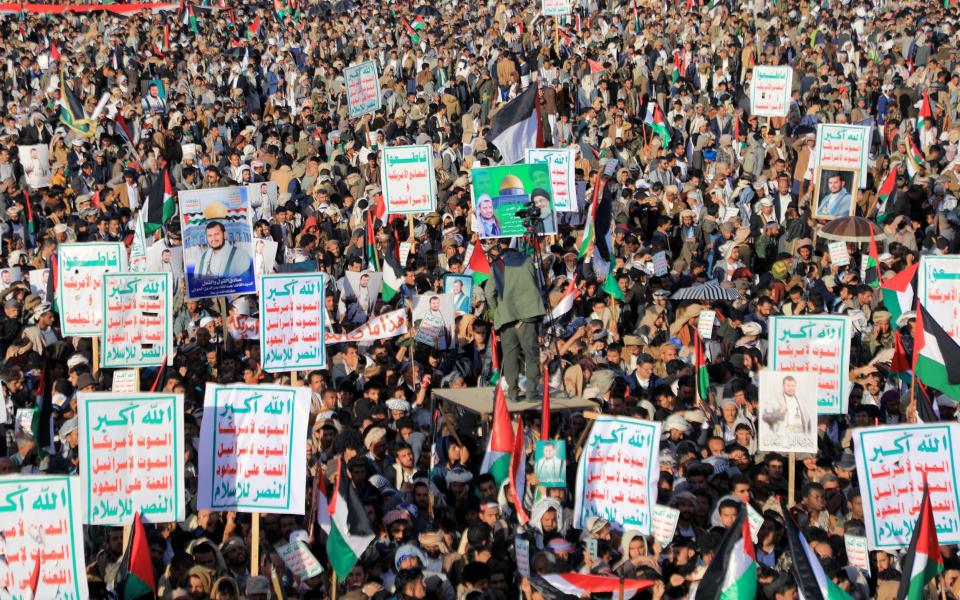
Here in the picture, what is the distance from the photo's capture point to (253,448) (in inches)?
383

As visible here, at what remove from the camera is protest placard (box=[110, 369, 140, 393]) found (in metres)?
12.7

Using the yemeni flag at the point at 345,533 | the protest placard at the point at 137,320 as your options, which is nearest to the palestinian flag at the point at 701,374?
the yemeni flag at the point at 345,533

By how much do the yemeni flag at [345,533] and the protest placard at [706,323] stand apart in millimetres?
4850

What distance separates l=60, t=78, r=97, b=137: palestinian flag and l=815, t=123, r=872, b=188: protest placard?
10.6 meters

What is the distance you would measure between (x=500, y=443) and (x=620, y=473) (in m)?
0.91

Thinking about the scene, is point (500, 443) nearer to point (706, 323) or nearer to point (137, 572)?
point (137, 572)

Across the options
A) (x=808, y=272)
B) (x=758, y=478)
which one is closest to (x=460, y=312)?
(x=808, y=272)

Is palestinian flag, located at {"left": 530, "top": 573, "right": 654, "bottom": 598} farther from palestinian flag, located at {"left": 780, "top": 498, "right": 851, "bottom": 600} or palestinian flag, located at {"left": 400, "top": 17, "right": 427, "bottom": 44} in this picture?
palestinian flag, located at {"left": 400, "top": 17, "right": 427, "bottom": 44}

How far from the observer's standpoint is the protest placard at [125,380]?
12656mm

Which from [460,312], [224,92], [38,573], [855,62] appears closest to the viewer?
[38,573]

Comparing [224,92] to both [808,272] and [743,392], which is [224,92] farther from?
[743,392]

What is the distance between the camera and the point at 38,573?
338 inches

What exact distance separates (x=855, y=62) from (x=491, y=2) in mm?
9033

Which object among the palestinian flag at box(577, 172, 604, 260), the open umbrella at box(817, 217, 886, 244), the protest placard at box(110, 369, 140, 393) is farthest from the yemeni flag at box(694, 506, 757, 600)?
the open umbrella at box(817, 217, 886, 244)
